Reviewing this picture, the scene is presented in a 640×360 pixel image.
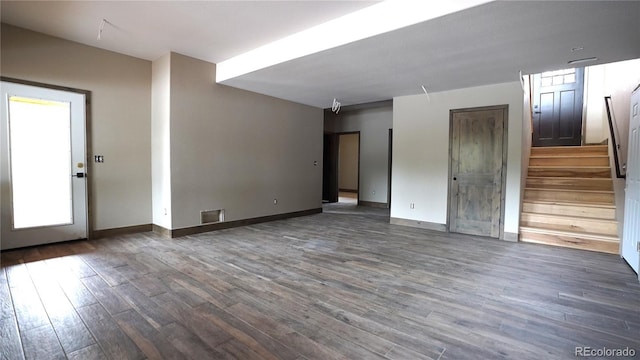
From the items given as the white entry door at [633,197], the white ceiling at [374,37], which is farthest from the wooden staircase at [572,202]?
the white ceiling at [374,37]

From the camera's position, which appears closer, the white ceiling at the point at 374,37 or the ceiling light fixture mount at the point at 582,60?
the white ceiling at the point at 374,37

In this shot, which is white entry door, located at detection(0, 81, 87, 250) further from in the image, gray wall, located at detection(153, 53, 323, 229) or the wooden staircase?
the wooden staircase

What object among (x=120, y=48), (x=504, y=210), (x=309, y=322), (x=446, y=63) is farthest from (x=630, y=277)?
Answer: (x=120, y=48)

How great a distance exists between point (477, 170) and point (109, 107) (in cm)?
568

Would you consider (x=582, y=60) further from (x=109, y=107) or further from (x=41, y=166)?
(x=41, y=166)

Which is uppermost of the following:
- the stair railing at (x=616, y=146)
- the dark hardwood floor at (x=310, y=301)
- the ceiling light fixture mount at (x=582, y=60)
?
the ceiling light fixture mount at (x=582, y=60)

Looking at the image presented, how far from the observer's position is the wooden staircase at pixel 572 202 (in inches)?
169

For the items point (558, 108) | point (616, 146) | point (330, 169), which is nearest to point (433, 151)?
point (616, 146)

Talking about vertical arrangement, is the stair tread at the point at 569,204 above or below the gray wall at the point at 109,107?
below

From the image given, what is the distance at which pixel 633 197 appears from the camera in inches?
137

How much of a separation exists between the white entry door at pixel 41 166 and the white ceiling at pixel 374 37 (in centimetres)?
88

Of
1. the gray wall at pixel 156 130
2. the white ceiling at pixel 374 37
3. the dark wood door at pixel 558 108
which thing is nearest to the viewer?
the white ceiling at pixel 374 37

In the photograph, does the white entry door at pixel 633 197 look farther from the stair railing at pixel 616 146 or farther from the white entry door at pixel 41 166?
the white entry door at pixel 41 166

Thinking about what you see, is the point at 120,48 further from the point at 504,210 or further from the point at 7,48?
the point at 504,210
